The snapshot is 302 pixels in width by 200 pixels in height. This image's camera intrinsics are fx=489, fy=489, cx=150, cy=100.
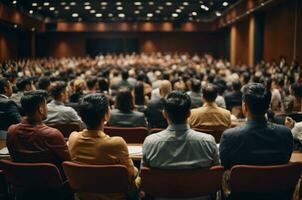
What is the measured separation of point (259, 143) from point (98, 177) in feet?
3.86

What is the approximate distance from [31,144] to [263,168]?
5.68 ft

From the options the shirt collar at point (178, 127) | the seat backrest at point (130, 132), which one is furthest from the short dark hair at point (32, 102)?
the seat backrest at point (130, 132)

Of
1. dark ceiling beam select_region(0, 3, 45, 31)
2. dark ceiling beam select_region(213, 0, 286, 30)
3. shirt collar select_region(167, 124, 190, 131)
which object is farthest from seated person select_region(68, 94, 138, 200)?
dark ceiling beam select_region(0, 3, 45, 31)

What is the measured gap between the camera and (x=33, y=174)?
3.46m

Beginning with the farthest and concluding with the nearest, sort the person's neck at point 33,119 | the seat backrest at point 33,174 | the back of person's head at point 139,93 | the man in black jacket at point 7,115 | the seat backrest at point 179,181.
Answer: the back of person's head at point 139,93 < the man in black jacket at point 7,115 < the person's neck at point 33,119 < the seat backrest at point 33,174 < the seat backrest at point 179,181

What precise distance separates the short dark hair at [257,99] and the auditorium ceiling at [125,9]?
16575mm

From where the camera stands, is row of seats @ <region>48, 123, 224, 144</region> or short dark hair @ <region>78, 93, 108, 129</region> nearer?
short dark hair @ <region>78, 93, 108, 129</region>

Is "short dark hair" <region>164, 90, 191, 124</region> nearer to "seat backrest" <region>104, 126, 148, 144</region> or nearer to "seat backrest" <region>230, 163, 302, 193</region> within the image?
"seat backrest" <region>230, 163, 302, 193</region>

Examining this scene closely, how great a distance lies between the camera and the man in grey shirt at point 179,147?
11.1 ft

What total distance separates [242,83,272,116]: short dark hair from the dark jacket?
78 millimetres

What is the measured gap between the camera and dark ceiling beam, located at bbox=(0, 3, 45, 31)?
715 inches

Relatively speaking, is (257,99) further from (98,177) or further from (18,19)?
(18,19)

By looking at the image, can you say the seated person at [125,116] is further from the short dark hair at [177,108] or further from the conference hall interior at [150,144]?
the short dark hair at [177,108]

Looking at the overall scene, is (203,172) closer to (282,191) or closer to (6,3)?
(282,191)
